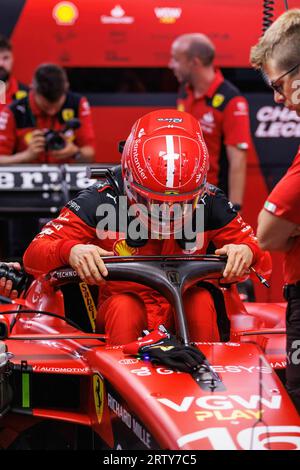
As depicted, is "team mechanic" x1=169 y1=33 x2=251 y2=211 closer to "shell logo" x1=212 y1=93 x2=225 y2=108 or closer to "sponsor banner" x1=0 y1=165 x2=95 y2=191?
"shell logo" x1=212 y1=93 x2=225 y2=108

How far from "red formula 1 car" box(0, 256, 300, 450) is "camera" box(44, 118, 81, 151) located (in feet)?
9.53

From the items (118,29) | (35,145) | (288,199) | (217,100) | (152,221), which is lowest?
(152,221)

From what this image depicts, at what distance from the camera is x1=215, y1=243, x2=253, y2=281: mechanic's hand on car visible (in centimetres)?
425

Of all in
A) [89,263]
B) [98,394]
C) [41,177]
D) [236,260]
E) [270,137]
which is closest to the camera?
Result: [98,394]

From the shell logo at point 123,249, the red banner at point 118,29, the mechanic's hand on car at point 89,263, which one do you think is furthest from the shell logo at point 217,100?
the mechanic's hand on car at point 89,263

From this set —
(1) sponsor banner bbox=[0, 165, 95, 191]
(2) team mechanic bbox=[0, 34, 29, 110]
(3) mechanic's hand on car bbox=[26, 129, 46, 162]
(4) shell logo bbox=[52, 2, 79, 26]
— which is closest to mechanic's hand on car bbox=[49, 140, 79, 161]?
(3) mechanic's hand on car bbox=[26, 129, 46, 162]

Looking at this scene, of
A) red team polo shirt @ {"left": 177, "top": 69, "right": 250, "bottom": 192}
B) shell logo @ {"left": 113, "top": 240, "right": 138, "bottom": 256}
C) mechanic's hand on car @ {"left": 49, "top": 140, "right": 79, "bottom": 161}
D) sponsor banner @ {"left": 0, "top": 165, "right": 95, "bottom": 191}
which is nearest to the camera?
shell logo @ {"left": 113, "top": 240, "right": 138, "bottom": 256}

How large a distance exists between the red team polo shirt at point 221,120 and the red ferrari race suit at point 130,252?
3561mm

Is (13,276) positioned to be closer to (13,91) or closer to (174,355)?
(174,355)

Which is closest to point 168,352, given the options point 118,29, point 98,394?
point 98,394

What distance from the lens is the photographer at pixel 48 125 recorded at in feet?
25.8

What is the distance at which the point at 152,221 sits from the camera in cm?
435

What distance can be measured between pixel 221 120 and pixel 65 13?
162 centimetres
